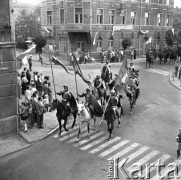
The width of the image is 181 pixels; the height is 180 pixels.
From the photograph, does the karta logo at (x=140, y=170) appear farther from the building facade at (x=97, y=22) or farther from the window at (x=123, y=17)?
the window at (x=123, y=17)

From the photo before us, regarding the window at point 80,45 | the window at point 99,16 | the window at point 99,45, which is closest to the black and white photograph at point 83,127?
the window at point 80,45

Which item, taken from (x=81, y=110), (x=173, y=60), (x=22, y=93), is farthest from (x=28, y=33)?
(x=81, y=110)

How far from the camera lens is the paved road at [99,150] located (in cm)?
1016

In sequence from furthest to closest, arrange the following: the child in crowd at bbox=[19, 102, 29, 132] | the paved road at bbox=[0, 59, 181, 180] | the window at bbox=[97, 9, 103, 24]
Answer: the window at bbox=[97, 9, 103, 24] < the child in crowd at bbox=[19, 102, 29, 132] < the paved road at bbox=[0, 59, 181, 180]

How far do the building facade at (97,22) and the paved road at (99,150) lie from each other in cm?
2049

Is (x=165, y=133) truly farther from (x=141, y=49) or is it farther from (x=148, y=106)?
(x=141, y=49)

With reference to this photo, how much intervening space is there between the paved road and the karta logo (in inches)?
7.0

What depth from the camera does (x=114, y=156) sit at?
37.0ft

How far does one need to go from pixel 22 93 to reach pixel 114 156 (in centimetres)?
1039

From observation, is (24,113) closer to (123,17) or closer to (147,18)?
(123,17)

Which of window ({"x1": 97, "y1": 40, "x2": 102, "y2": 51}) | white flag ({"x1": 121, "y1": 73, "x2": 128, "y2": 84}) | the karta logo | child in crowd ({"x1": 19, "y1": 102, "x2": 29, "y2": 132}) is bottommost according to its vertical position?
the karta logo

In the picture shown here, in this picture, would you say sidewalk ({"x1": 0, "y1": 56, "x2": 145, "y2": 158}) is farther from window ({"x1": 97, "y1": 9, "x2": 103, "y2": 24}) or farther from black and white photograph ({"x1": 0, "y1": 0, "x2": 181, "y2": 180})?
window ({"x1": 97, "y1": 9, "x2": 103, "y2": 24})

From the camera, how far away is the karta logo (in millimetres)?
9891

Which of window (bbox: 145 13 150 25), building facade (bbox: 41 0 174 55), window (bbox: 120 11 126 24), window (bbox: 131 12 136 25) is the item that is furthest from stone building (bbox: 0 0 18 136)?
window (bbox: 145 13 150 25)
